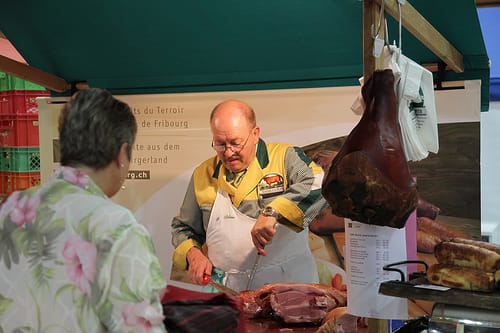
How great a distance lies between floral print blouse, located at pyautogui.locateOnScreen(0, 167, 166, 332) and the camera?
4.68ft

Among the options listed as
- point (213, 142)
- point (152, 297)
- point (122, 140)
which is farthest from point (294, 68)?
point (152, 297)

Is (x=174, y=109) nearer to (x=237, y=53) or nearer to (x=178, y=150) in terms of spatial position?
(x=178, y=150)

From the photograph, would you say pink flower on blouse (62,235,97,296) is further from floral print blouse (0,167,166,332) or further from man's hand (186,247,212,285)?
man's hand (186,247,212,285)

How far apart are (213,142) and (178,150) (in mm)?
247

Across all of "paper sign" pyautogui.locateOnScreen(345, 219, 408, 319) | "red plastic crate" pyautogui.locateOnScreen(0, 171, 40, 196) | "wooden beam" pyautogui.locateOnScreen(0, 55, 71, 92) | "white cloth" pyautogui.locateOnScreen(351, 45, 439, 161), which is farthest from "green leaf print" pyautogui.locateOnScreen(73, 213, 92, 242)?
"red plastic crate" pyautogui.locateOnScreen(0, 171, 40, 196)

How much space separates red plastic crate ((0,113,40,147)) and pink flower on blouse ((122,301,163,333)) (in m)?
4.36

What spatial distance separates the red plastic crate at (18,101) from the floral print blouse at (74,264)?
4.12 m

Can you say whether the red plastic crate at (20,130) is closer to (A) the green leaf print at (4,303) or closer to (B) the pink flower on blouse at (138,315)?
(A) the green leaf print at (4,303)

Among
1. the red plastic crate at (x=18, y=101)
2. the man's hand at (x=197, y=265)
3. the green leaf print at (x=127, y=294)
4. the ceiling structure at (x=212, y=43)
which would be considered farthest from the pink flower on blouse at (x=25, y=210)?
the red plastic crate at (x=18, y=101)

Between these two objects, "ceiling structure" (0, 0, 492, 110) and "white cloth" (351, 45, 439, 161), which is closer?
"white cloth" (351, 45, 439, 161)

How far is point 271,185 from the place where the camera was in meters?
3.59

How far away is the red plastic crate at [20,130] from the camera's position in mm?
5473

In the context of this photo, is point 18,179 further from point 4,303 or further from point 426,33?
point 4,303

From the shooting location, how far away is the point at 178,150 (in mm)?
3912
